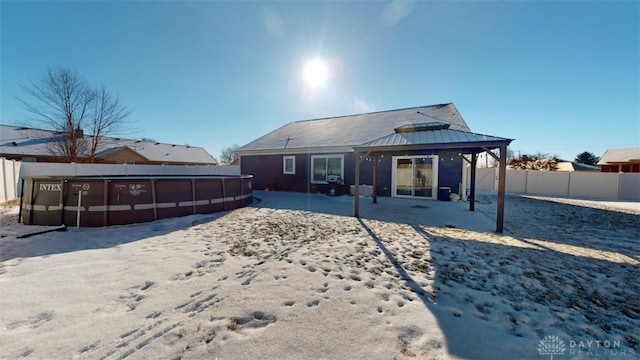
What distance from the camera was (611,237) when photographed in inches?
233

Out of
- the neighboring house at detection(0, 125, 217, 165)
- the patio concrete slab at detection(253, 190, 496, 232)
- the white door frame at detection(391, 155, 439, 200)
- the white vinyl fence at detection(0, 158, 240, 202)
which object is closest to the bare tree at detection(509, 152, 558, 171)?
the white door frame at detection(391, 155, 439, 200)

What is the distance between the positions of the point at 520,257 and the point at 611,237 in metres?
3.79

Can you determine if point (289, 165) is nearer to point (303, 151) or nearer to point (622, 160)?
point (303, 151)

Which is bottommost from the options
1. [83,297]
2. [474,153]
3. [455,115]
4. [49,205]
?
[83,297]

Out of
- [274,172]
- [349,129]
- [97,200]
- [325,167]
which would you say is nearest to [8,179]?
[97,200]

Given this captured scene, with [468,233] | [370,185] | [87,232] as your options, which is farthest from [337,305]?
[370,185]

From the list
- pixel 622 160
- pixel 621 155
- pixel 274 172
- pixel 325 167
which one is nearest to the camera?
pixel 325 167

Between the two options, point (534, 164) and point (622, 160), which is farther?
point (534, 164)

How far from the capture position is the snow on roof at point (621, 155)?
859 inches

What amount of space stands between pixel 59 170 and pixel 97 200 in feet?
44.0

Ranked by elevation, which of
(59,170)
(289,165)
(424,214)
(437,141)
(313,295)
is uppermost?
(437,141)

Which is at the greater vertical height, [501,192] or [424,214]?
[501,192]

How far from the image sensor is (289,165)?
1518 cm

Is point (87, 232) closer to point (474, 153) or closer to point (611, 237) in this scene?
point (474, 153)
